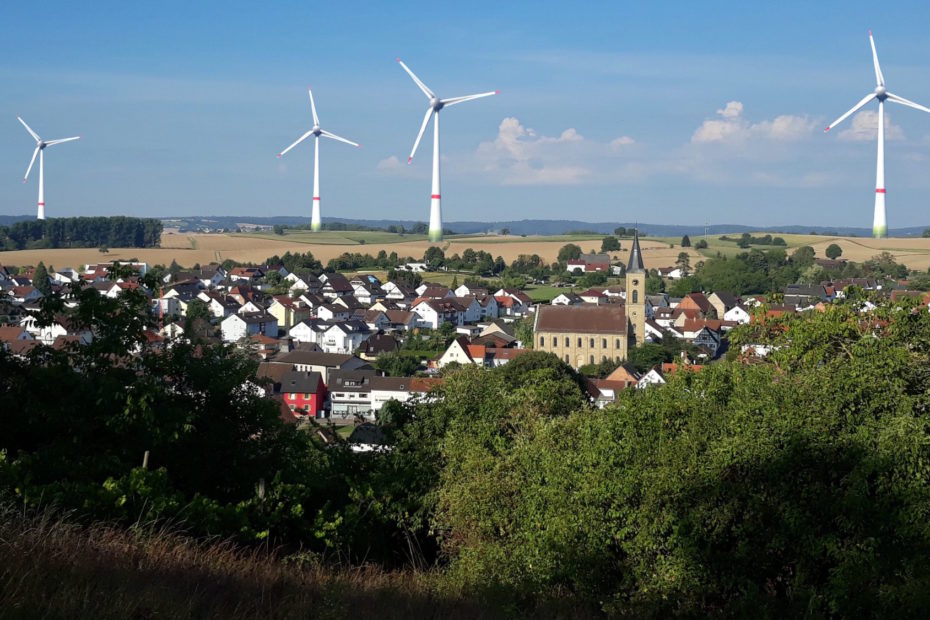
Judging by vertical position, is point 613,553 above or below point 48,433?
below

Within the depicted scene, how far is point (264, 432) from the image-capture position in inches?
551

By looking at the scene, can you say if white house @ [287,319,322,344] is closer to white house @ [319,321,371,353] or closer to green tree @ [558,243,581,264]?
white house @ [319,321,371,353]

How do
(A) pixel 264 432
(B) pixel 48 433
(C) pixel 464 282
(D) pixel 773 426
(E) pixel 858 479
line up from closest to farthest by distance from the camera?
1. (E) pixel 858 479
2. (D) pixel 773 426
3. (B) pixel 48 433
4. (A) pixel 264 432
5. (C) pixel 464 282

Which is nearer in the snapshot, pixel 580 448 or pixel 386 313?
pixel 580 448

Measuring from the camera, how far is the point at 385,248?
476 feet

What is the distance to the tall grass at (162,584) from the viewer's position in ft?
19.5

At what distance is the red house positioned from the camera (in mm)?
45250

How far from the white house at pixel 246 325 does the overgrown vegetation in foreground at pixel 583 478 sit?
5800 centimetres

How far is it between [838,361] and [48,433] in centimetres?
999

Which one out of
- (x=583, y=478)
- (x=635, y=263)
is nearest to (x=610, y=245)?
(x=635, y=263)

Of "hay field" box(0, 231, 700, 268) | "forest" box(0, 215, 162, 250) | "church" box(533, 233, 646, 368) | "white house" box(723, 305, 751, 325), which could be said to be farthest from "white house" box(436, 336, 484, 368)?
"forest" box(0, 215, 162, 250)

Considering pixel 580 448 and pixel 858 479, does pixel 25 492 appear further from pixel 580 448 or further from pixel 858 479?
pixel 858 479

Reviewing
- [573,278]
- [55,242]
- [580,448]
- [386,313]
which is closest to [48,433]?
[580,448]

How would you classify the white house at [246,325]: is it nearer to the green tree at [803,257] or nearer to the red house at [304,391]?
the red house at [304,391]
